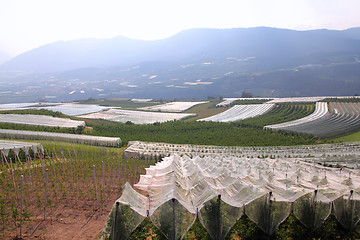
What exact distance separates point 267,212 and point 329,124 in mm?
35738

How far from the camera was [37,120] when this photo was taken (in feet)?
122

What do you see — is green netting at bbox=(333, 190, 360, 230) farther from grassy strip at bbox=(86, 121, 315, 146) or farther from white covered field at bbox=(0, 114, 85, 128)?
white covered field at bbox=(0, 114, 85, 128)

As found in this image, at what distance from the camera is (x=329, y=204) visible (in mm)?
7199

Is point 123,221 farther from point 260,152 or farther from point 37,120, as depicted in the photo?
point 37,120

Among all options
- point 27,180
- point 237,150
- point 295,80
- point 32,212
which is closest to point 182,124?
point 237,150

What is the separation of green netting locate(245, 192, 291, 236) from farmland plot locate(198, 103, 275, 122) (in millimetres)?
42238

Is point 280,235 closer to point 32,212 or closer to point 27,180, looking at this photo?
point 32,212

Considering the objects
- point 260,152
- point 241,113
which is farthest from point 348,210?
point 241,113

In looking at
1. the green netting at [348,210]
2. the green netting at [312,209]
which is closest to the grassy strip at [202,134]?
the green netting at [348,210]

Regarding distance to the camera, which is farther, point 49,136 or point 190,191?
point 49,136

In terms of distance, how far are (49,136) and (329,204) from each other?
86.9 feet

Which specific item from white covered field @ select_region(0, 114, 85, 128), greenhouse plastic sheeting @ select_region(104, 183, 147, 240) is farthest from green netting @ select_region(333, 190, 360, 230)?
white covered field @ select_region(0, 114, 85, 128)

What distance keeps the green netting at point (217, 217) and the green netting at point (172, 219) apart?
366 mm

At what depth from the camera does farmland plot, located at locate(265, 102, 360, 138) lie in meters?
34.8
